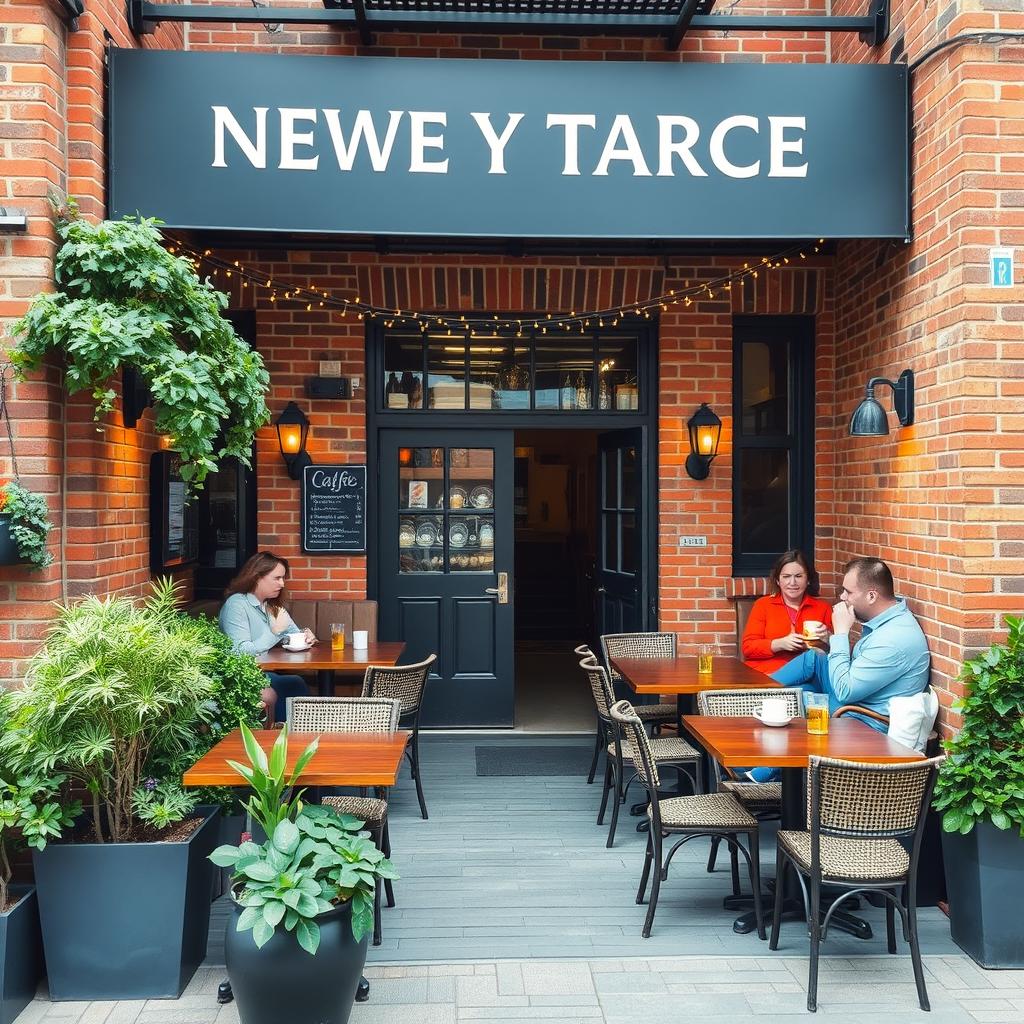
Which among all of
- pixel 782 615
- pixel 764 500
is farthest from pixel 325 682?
pixel 764 500

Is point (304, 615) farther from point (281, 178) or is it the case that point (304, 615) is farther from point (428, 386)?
point (281, 178)

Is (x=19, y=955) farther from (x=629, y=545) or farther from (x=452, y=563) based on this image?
(x=629, y=545)

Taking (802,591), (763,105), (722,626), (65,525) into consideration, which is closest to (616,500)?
(722,626)

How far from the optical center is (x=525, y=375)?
6797 millimetres

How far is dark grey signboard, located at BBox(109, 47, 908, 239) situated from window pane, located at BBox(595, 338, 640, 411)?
222 centimetres

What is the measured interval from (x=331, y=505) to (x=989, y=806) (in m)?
4.29

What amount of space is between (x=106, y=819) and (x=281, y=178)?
9.42ft

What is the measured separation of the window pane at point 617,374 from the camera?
6.77 meters

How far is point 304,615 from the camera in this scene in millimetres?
6441

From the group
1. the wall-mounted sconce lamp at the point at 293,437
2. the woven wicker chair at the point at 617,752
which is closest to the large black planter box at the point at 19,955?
the woven wicker chair at the point at 617,752

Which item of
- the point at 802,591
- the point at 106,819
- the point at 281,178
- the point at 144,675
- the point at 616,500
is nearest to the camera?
the point at 144,675

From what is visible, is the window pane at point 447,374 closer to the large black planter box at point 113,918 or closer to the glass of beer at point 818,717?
the glass of beer at point 818,717

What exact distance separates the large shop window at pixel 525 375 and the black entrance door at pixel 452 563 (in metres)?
0.25

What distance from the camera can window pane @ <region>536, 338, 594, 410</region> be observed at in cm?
678
